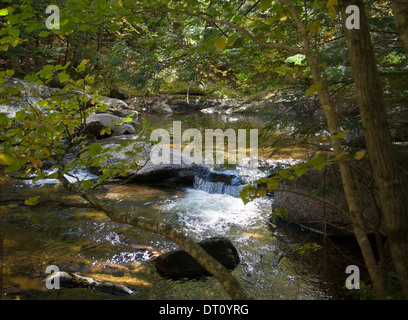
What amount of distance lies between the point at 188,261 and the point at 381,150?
291 centimetres

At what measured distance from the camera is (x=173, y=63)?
3.09 m

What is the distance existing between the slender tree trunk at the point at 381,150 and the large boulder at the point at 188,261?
265cm

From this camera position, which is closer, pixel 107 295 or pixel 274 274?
pixel 107 295

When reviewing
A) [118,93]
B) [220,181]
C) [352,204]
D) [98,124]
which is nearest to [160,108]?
[118,93]

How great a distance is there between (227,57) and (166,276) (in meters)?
2.90

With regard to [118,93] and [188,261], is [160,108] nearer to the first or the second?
[118,93]

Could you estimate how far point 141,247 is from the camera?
4457mm

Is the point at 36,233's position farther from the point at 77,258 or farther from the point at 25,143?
the point at 25,143

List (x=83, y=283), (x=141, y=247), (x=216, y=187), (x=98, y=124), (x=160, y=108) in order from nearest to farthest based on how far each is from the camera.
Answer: (x=83, y=283), (x=141, y=247), (x=216, y=187), (x=98, y=124), (x=160, y=108)

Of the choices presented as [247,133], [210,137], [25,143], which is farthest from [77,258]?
[210,137]

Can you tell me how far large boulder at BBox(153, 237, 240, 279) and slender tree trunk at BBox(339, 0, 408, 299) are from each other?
2.65 meters

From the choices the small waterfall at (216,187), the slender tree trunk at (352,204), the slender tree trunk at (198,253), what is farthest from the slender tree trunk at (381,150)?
the small waterfall at (216,187)

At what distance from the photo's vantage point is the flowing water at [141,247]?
11.3 feet

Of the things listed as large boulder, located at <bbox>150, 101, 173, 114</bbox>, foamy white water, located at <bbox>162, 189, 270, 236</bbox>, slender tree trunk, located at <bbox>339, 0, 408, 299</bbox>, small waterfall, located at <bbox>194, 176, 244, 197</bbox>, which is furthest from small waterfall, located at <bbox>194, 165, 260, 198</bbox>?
large boulder, located at <bbox>150, 101, 173, 114</bbox>
